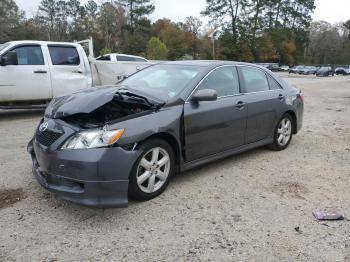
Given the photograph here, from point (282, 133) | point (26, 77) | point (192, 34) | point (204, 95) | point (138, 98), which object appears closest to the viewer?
point (138, 98)

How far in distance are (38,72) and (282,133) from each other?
5982 millimetres

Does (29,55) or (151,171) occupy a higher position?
(29,55)

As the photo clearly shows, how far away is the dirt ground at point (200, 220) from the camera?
120 inches

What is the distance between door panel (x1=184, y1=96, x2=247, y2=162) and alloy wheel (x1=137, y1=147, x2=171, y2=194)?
1.23 feet

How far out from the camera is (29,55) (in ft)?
28.5

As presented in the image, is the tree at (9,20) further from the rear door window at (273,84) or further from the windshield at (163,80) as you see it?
the rear door window at (273,84)

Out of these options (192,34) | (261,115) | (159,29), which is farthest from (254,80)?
(159,29)

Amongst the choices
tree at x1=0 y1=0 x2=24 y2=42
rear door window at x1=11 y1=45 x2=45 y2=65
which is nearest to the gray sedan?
rear door window at x1=11 y1=45 x2=45 y2=65

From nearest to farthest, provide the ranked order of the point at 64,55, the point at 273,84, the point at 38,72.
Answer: the point at 273,84 < the point at 38,72 < the point at 64,55

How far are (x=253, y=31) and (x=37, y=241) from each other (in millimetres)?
74869

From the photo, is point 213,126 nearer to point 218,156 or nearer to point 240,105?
point 218,156

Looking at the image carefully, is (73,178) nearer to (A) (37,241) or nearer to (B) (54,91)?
(A) (37,241)

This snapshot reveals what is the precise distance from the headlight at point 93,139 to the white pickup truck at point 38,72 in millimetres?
5754

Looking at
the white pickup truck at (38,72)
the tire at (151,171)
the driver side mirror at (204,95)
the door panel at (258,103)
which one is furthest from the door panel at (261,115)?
the white pickup truck at (38,72)
